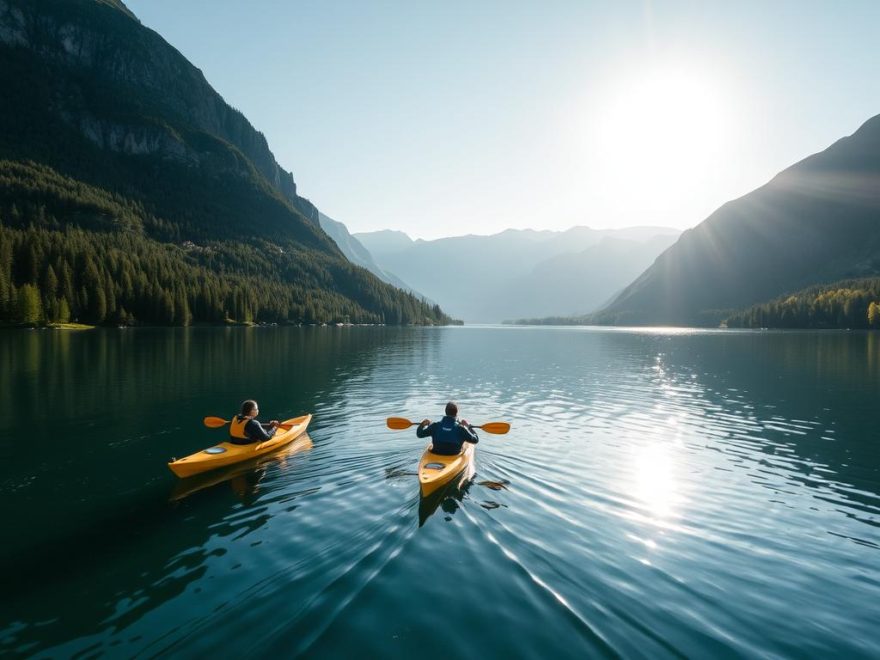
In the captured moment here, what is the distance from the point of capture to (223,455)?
1825 cm

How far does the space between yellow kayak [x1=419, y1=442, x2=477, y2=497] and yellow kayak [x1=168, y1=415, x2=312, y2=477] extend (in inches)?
287

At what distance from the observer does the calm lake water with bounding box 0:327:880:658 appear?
8.92 m

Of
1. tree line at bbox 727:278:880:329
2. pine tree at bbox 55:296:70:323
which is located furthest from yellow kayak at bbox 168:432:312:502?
tree line at bbox 727:278:880:329

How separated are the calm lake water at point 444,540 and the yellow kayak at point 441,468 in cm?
65

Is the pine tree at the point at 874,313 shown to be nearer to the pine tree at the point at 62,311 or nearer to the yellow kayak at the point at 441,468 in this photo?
the yellow kayak at the point at 441,468

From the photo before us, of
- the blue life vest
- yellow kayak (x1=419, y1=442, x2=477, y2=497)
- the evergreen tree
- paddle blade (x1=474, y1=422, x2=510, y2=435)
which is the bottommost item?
yellow kayak (x1=419, y1=442, x2=477, y2=497)

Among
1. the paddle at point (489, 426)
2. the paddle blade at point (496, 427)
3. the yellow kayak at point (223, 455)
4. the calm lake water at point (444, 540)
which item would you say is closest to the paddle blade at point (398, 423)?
the paddle at point (489, 426)

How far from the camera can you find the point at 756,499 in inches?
671

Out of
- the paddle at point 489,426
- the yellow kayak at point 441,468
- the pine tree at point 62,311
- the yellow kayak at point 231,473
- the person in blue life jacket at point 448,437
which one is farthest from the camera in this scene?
the pine tree at point 62,311

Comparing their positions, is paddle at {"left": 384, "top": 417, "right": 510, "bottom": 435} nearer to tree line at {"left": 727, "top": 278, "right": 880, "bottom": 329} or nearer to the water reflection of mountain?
the water reflection of mountain

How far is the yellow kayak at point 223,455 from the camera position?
1714 centimetres

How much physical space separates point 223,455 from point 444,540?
401 inches

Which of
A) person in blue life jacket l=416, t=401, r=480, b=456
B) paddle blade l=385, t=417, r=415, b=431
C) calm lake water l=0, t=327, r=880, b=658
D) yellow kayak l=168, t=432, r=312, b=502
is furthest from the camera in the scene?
paddle blade l=385, t=417, r=415, b=431

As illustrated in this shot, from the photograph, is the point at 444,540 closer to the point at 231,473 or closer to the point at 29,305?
the point at 231,473
